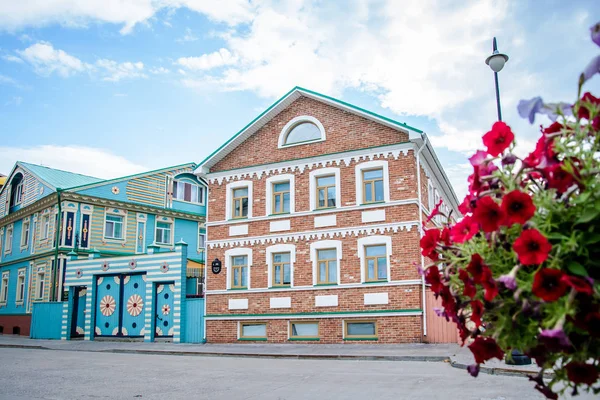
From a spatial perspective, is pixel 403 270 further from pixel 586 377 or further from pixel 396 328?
pixel 586 377

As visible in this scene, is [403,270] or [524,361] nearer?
[524,361]

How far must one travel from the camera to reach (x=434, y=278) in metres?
2.31

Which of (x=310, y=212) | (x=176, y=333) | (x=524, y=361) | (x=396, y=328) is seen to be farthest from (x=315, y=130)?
(x=524, y=361)

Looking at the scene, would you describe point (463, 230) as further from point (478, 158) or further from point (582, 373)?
point (582, 373)

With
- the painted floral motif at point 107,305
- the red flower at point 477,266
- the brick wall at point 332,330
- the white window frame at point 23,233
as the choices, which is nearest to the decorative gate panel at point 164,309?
the brick wall at point 332,330

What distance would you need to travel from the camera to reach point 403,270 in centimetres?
1889

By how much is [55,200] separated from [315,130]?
50.6 feet

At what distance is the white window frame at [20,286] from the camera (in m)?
31.4

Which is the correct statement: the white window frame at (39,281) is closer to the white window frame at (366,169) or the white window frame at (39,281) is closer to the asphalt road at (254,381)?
the asphalt road at (254,381)

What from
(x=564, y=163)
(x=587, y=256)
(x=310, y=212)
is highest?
(x=310, y=212)

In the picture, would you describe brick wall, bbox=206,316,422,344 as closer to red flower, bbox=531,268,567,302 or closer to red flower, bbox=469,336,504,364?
red flower, bbox=469,336,504,364

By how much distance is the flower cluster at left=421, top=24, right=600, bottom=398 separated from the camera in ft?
6.02

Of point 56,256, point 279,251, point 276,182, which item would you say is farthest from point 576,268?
point 56,256

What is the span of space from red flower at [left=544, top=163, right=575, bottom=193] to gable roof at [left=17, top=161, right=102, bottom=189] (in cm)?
3033
